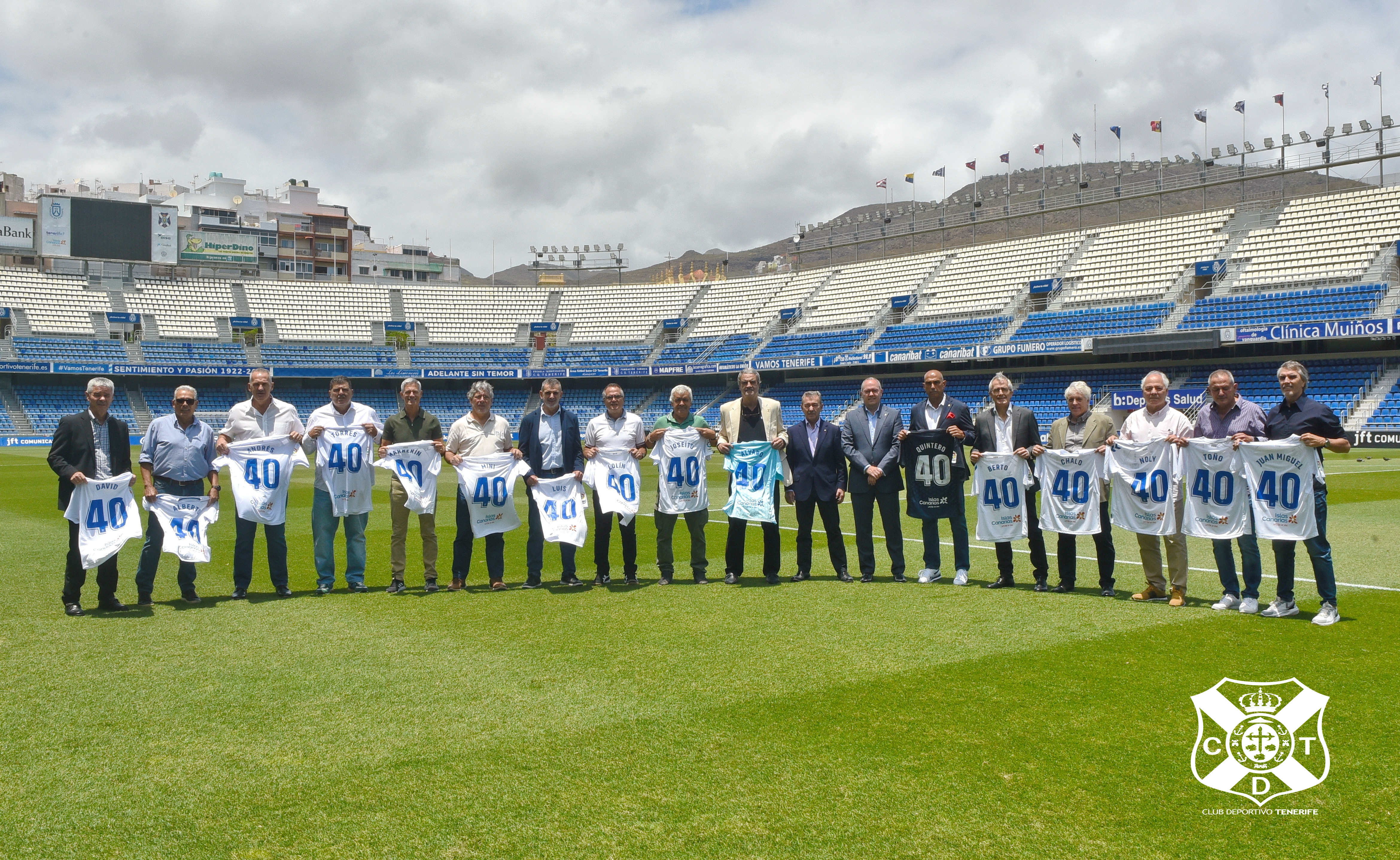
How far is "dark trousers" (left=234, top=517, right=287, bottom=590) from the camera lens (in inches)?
349

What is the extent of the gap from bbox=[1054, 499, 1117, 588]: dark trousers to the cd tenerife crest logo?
3056mm

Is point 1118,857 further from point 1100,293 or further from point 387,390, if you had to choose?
point 387,390

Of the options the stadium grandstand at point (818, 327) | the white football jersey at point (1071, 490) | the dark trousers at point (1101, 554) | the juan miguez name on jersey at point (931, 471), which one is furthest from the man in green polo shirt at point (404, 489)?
the stadium grandstand at point (818, 327)

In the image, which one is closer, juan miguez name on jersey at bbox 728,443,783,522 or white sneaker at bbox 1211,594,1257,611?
white sneaker at bbox 1211,594,1257,611

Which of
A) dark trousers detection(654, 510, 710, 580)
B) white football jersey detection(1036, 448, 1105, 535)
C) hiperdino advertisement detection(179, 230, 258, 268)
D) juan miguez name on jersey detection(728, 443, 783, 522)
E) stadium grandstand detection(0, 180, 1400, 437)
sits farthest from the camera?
hiperdino advertisement detection(179, 230, 258, 268)

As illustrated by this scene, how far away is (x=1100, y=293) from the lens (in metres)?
42.7

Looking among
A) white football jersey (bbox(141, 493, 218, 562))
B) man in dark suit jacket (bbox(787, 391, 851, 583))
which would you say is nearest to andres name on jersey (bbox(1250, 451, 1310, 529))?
man in dark suit jacket (bbox(787, 391, 851, 583))

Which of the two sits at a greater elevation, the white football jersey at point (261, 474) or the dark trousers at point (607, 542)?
the white football jersey at point (261, 474)

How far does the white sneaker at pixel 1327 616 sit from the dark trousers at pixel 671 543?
204 inches

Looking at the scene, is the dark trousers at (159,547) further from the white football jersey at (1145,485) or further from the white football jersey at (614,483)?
the white football jersey at (1145,485)

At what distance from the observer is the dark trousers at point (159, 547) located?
28.0 feet

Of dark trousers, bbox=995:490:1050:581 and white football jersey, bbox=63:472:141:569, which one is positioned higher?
white football jersey, bbox=63:472:141:569

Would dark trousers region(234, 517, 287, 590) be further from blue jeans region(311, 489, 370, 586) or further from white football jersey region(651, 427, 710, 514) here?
white football jersey region(651, 427, 710, 514)

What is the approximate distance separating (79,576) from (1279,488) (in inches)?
402
